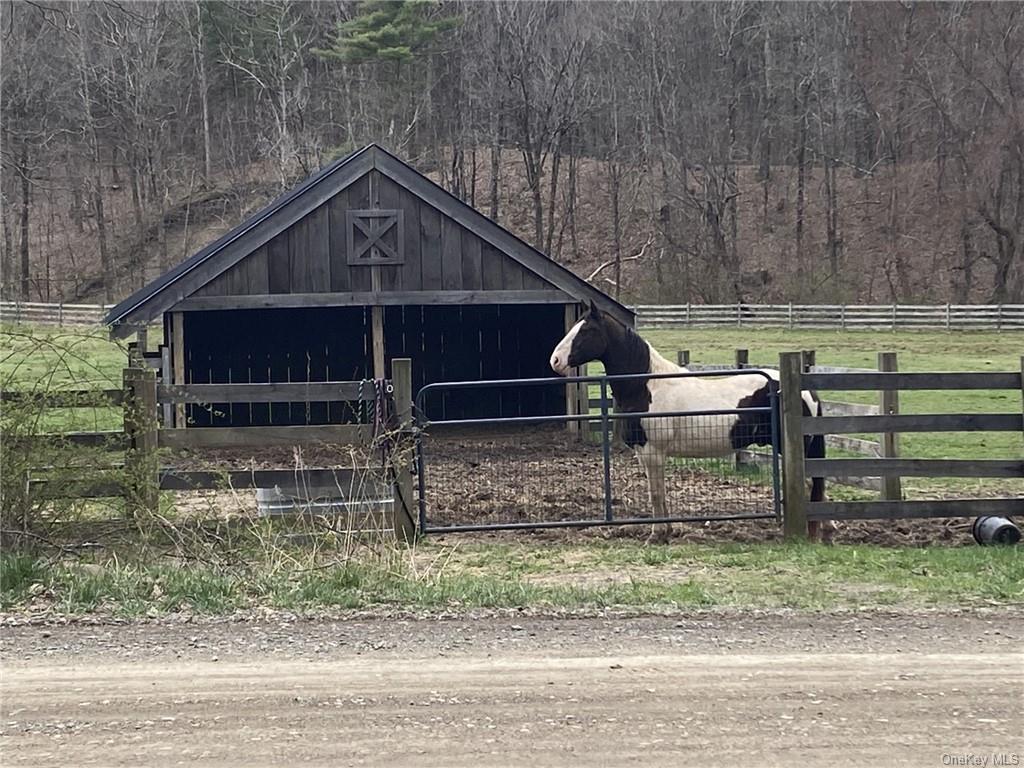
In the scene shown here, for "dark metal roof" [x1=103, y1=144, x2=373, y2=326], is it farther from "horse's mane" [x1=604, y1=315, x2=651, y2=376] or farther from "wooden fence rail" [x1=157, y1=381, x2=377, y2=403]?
"wooden fence rail" [x1=157, y1=381, x2=377, y2=403]

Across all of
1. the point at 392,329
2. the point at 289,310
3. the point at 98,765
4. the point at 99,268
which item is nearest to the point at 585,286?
the point at 392,329

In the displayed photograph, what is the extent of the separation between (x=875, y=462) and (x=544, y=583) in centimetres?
312

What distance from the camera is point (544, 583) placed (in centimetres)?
741

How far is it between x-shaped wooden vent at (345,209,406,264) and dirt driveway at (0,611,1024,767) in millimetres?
10397

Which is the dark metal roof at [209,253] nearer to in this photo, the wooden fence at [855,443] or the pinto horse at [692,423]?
the wooden fence at [855,443]

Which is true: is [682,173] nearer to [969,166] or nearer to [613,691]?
[969,166]

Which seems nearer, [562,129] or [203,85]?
[562,129]

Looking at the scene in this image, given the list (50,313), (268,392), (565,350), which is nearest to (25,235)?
(50,313)

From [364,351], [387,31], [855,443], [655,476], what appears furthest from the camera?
[387,31]

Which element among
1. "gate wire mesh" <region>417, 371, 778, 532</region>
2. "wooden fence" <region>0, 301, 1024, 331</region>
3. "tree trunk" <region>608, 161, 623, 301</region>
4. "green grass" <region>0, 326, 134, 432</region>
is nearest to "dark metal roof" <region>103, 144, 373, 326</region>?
"gate wire mesh" <region>417, 371, 778, 532</region>

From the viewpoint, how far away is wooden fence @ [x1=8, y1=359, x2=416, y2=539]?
7750mm

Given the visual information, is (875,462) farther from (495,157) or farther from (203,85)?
(203,85)

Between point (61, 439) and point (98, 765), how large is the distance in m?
3.99

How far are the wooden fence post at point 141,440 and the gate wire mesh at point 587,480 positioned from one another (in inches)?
78.4
